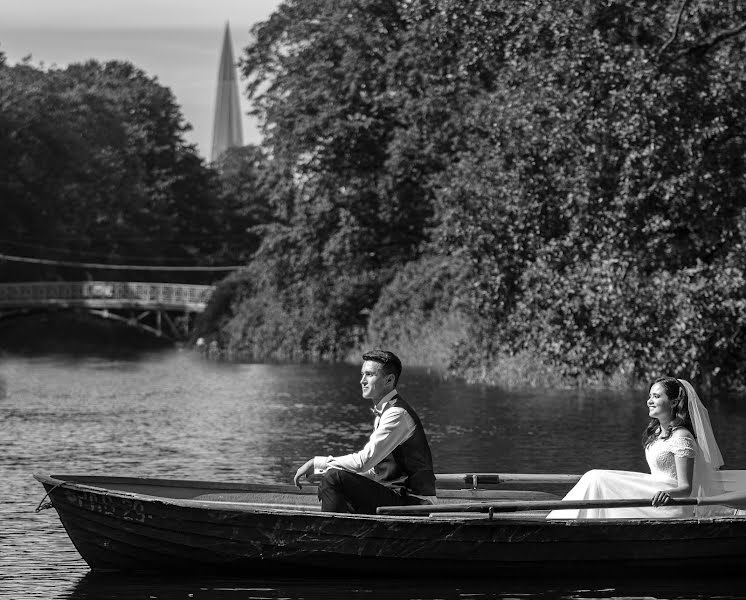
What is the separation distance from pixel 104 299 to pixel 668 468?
63.7 m

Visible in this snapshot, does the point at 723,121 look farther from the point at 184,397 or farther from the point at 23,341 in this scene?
the point at 23,341

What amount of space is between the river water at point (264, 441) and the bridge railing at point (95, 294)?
31231 millimetres

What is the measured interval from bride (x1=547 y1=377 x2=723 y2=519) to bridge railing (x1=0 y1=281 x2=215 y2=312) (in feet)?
197

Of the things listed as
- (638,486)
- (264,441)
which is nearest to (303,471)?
(638,486)

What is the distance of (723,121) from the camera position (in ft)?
87.9

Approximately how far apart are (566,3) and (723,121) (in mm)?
3662

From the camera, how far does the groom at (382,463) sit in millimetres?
11617

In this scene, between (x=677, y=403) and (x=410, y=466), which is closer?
A: (x=677, y=403)

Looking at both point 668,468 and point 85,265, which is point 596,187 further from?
point 85,265

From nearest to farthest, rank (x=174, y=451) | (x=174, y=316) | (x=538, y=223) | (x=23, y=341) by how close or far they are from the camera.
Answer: (x=174, y=451)
(x=538, y=223)
(x=23, y=341)
(x=174, y=316)

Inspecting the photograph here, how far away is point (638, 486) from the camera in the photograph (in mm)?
12125

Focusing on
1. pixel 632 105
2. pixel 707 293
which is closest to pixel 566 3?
pixel 632 105

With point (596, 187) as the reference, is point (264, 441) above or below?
below

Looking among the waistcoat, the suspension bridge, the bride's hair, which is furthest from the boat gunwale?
the suspension bridge
